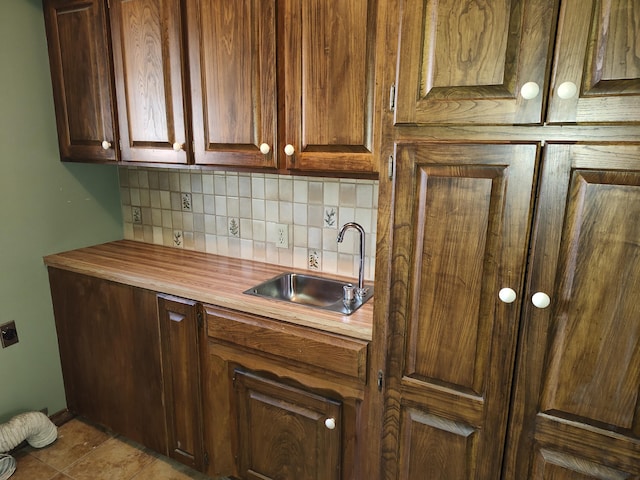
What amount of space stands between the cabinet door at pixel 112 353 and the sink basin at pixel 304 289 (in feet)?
1.67

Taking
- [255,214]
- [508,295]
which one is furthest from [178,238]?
[508,295]

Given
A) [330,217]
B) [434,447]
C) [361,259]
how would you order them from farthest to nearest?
[330,217] → [361,259] → [434,447]

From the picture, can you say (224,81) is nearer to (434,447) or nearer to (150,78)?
(150,78)

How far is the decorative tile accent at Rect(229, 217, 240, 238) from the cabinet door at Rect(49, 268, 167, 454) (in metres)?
0.53

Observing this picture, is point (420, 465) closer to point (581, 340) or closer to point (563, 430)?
point (563, 430)

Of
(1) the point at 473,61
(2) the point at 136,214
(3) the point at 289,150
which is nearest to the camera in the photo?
(1) the point at 473,61

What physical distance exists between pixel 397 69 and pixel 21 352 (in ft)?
7.19

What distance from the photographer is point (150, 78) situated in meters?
1.80

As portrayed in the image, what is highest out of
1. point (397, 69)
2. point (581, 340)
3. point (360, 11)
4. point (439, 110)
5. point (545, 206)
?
point (360, 11)

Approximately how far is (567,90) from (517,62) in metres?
0.13

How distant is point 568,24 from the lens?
0.91 m

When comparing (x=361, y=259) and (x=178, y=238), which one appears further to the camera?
(x=178, y=238)

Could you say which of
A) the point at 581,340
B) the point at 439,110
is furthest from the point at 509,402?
the point at 439,110

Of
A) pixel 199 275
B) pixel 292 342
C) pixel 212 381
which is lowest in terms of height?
pixel 212 381
